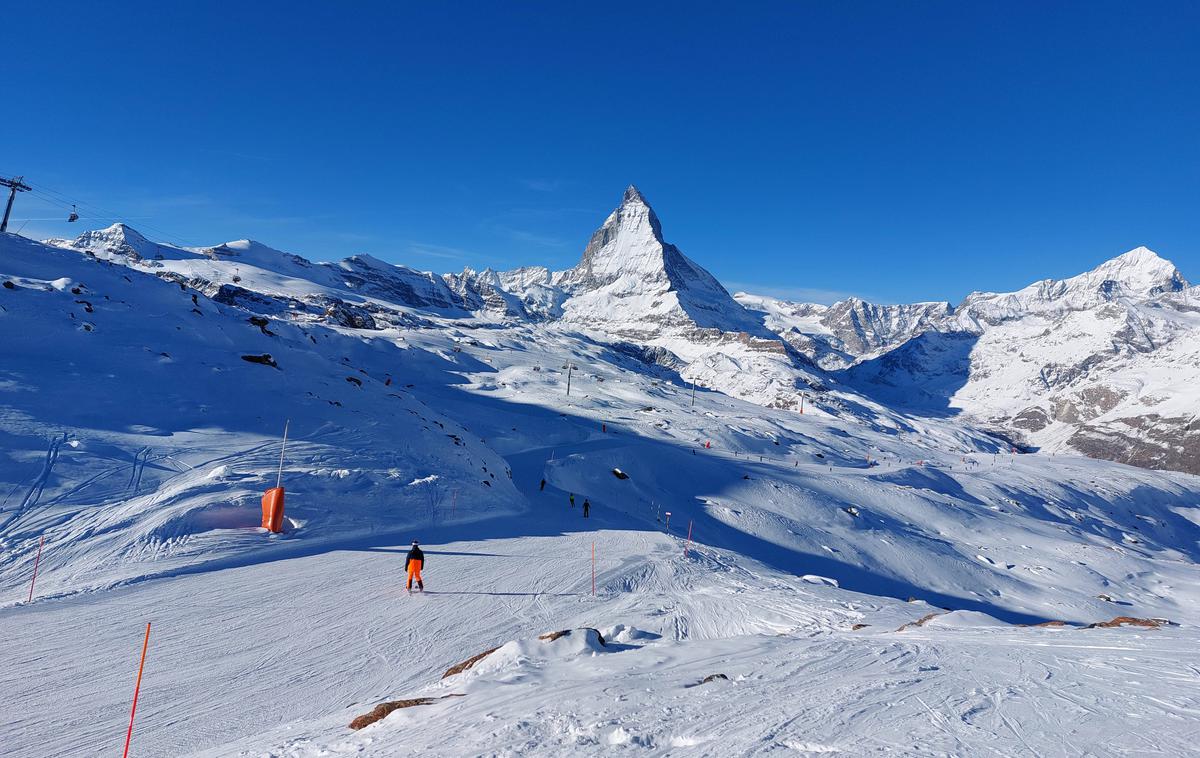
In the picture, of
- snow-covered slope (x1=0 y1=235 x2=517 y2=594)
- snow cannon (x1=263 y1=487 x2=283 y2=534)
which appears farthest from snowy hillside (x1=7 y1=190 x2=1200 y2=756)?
snow cannon (x1=263 y1=487 x2=283 y2=534)

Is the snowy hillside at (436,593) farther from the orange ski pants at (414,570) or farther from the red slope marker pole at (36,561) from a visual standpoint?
the orange ski pants at (414,570)

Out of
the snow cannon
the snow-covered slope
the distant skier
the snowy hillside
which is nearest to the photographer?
the snowy hillside

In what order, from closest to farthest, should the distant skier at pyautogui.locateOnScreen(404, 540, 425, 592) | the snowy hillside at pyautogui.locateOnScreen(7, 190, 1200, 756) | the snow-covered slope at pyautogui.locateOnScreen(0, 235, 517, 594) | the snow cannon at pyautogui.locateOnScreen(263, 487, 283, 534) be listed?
the snowy hillside at pyautogui.locateOnScreen(7, 190, 1200, 756) → the distant skier at pyautogui.locateOnScreen(404, 540, 425, 592) → the snow-covered slope at pyautogui.locateOnScreen(0, 235, 517, 594) → the snow cannon at pyautogui.locateOnScreen(263, 487, 283, 534)

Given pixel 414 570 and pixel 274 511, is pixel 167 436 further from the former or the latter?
pixel 414 570

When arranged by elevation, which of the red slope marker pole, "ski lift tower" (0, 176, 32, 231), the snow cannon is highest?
"ski lift tower" (0, 176, 32, 231)

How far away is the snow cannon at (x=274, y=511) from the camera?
18812mm

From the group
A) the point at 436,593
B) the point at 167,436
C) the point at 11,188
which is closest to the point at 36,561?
the point at 167,436

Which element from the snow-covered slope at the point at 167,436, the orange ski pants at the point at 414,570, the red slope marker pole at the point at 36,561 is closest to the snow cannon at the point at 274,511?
the snow-covered slope at the point at 167,436

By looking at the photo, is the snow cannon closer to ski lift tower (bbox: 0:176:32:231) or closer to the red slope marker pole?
the red slope marker pole

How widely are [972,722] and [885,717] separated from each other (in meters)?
1.01

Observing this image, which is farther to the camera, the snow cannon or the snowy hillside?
the snow cannon

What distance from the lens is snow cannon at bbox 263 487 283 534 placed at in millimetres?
18812

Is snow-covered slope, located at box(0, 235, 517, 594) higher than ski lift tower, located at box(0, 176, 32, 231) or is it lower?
lower

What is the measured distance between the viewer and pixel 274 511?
18844 millimetres
